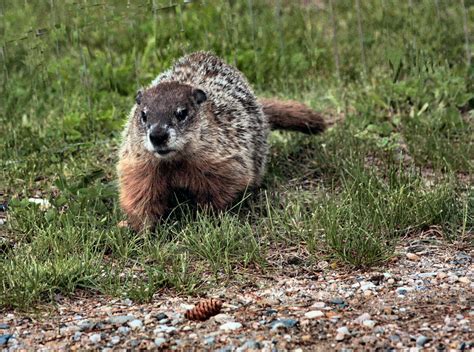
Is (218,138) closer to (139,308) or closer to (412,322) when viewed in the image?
(139,308)

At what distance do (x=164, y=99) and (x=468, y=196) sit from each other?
5.94ft

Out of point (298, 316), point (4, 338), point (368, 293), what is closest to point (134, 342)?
point (4, 338)

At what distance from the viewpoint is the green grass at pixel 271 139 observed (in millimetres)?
4441

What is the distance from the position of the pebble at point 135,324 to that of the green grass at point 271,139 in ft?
0.83

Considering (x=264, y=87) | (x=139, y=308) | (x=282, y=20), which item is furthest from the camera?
(x=282, y=20)

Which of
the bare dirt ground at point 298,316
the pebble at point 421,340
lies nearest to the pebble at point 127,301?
the bare dirt ground at point 298,316

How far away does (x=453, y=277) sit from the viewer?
417 centimetres

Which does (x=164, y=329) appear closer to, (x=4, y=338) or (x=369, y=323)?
(x=4, y=338)

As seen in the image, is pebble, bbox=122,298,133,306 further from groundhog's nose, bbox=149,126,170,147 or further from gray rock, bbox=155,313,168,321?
groundhog's nose, bbox=149,126,170,147

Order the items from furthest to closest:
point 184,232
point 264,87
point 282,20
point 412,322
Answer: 1. point 282,20
2. point 264,87
3. point 184,232
4. point 412,322

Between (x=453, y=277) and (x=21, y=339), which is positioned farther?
(x=453, y=277)

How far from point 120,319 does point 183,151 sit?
138 cm

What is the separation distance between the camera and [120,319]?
12.6 feet

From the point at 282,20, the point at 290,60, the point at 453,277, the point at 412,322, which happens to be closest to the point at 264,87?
the point at 290,60
